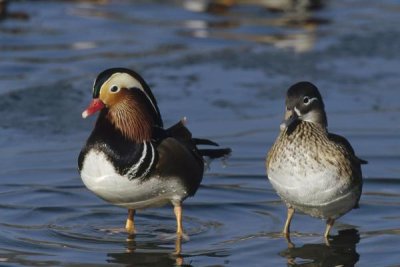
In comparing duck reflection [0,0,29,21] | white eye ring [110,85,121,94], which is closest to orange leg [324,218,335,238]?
white eye ring [110,85,121,94]

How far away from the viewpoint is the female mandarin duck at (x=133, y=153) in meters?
7.59

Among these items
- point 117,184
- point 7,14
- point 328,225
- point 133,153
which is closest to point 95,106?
point 133,153

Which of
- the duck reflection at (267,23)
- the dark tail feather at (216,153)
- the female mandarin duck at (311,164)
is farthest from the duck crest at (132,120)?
the duck reflection at (267,23)

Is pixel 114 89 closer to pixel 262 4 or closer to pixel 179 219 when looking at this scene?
pixel 179 219

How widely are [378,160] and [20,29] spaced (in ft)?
22.6

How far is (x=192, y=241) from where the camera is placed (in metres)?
7.92

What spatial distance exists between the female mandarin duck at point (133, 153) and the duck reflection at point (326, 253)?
880 millimetres

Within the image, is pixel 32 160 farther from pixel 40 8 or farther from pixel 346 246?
pixel 40 8

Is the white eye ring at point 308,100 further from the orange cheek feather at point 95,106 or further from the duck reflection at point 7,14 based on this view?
the duck reflection at point 7,14

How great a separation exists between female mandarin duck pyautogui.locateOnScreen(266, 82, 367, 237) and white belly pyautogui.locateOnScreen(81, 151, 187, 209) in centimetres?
78

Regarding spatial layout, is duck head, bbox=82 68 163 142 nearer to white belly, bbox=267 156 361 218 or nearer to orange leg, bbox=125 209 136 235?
orange leg, bbox=125 209 136 235

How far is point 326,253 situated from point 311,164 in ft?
2.19

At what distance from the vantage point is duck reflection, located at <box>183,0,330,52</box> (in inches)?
591

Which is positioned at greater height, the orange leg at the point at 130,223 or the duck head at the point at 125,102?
the duck head at the point at 125,102
